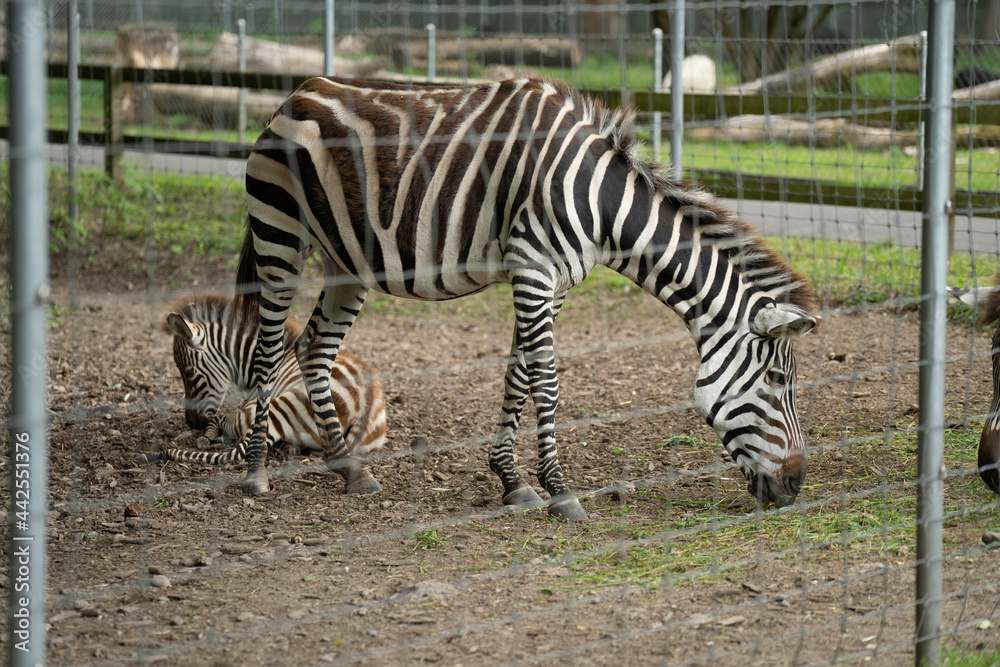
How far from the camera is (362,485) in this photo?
4.82 m

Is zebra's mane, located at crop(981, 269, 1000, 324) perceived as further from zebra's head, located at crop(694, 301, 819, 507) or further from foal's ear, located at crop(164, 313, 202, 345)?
foal's ear, located at crop(164, 313, 202, 345)

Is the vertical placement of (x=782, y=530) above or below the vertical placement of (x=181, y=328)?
below

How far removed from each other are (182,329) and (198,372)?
28 centimetres

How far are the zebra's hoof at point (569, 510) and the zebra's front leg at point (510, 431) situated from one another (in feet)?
0.70

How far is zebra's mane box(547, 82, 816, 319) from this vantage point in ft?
14.3

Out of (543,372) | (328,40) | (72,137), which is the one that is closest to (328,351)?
(543,372)

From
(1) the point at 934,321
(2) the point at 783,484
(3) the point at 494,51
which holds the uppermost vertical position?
(3) the point at 494,51

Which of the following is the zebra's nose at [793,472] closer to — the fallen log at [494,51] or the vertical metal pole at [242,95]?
the vertical metal pole at [242,95]

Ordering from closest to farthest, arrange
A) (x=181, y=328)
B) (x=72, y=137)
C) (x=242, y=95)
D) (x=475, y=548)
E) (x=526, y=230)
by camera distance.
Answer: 1. (x=475, y=548)
2. (x=526, y=230)
3. (x=181, y=328)
4. (x=72, y=137)
5. (x=242, y=95)

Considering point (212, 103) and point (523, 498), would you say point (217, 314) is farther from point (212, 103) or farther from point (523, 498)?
point (212, 103)

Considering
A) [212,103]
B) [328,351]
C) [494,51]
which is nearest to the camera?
[328,351]

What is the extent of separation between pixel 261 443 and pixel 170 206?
648 cm

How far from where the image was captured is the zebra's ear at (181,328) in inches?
218

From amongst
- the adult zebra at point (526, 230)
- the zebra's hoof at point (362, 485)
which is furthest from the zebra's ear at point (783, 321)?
the zebra's hoof at point (362, 485)
